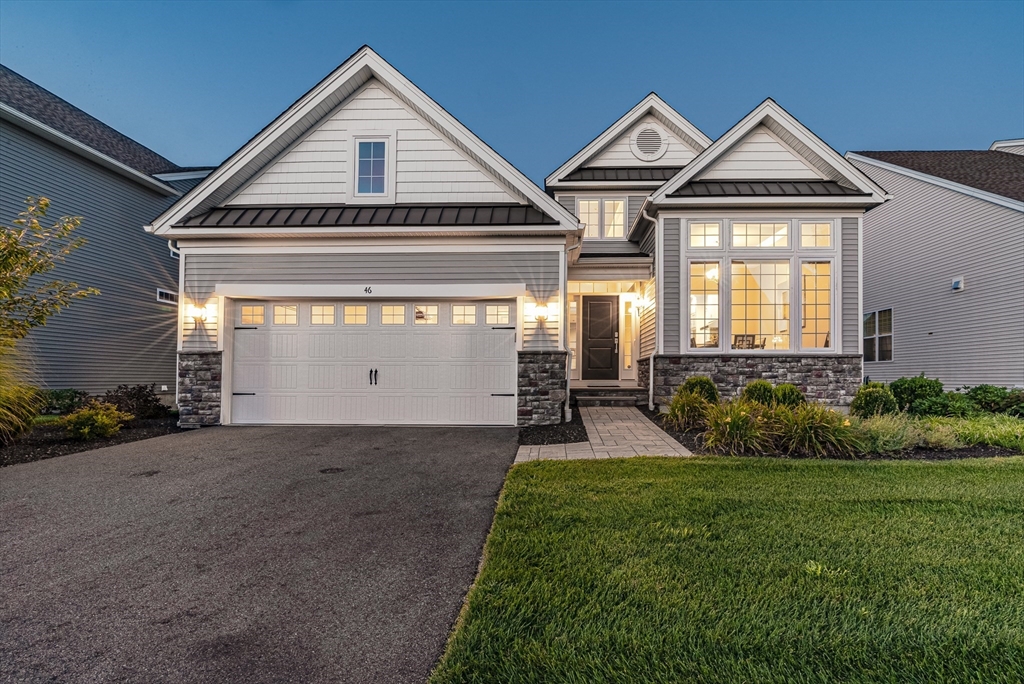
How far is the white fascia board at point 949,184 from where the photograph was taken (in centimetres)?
1117

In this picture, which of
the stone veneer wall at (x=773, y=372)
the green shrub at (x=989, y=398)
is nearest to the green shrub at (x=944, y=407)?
the green shrub at (x=989, y=398)

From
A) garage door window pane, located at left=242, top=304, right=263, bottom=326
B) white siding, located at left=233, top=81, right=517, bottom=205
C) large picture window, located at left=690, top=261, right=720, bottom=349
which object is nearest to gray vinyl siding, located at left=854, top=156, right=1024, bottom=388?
large picture window, located at left=690, top=261, right=720, bottom=349

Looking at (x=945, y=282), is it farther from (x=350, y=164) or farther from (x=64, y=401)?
(x=64, y=401)

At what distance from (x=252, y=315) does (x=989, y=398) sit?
1384 cm

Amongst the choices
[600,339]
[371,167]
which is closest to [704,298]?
[600,339]

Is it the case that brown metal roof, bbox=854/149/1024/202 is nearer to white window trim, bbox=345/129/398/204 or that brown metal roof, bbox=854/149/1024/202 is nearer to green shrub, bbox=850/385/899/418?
green shrub, bbox=850/385/899/418

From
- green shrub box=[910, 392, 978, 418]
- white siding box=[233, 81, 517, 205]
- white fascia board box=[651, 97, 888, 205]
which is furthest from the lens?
white fascia board box=[651, 97, 888, 205]

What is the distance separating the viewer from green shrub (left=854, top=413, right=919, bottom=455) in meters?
6.29

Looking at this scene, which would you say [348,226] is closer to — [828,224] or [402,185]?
[402,185]

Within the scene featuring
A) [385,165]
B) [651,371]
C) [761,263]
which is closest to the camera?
[385,165]

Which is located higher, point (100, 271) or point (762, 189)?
point (762, 189)

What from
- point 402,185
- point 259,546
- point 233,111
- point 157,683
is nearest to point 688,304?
point 402,185

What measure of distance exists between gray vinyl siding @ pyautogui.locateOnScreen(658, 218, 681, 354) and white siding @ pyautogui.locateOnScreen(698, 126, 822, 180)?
51.7 inches

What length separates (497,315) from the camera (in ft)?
29.5
